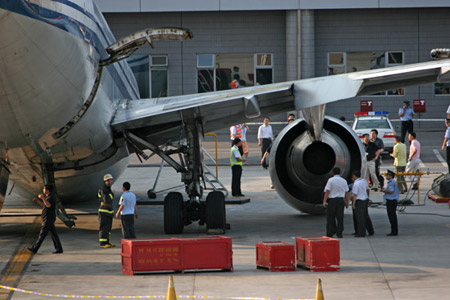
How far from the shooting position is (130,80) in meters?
19.8

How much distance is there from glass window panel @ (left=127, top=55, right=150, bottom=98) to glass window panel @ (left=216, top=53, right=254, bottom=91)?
390 centimetres

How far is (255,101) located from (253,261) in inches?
136

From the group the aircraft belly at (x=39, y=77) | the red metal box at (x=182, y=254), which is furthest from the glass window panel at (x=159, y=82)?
the red metal box at (x=182, y=254)

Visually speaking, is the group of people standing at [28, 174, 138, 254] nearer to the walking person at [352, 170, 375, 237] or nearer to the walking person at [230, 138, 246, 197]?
the walking person at [352, 170, 375, 237]

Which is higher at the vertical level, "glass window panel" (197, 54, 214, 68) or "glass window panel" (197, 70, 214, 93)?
"glass window panel" (197, 54, 214, 68)

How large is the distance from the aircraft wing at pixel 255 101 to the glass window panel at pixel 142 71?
27699 millimetres

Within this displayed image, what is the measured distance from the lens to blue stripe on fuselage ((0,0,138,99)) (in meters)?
11.8

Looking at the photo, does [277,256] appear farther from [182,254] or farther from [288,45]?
[288,45]

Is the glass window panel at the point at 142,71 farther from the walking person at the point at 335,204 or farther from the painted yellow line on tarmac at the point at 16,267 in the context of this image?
the walking person at the point at 335,204

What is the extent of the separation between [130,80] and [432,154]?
19.0m

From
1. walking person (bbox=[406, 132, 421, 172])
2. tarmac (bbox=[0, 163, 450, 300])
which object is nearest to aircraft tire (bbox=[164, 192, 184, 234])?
tarmac (bbox=[0, 163, 450, 300])

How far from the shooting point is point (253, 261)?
47.0 ft

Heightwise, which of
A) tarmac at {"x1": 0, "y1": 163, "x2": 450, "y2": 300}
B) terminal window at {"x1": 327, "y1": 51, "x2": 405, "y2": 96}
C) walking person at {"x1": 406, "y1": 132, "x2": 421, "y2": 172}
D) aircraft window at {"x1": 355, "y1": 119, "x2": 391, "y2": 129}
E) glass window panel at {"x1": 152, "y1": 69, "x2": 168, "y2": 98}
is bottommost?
tarmac at {"x1": 0, "y1": 163, "x2": 450, "y2": 300}

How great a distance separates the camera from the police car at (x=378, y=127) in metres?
34.2
